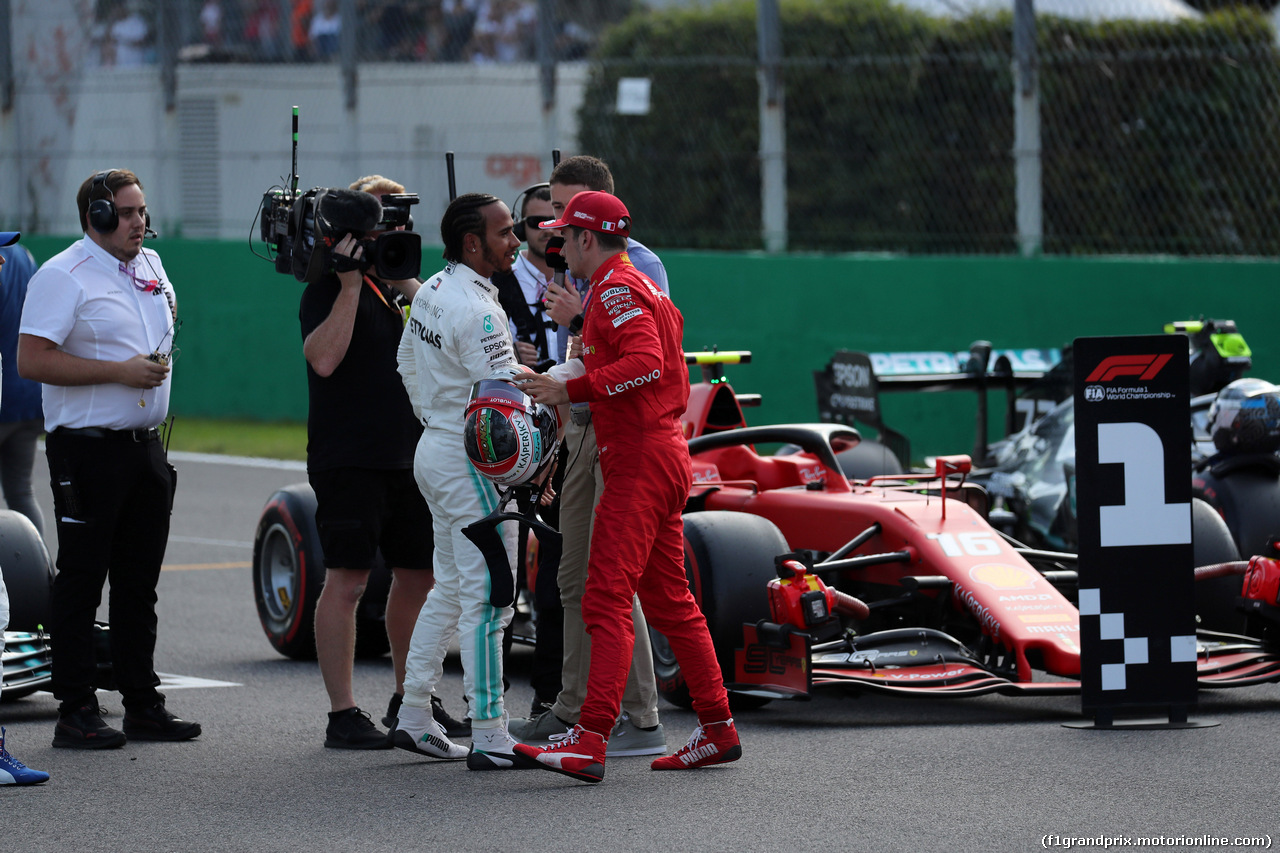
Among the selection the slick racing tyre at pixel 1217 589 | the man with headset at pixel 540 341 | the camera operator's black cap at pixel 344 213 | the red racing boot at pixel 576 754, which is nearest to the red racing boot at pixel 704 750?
the red racing boot at pixel 576 754

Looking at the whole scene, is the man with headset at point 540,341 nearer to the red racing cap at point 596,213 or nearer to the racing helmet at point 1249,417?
the red racing cap at point 596,213

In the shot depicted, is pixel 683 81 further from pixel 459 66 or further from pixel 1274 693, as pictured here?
pixel 1274 693

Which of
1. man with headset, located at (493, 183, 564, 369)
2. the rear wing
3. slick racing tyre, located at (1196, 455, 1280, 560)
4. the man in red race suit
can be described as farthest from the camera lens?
slick racing tyre, located at (1196, 455, 1280, 560)

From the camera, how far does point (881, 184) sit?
14781mm

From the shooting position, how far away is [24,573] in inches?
269

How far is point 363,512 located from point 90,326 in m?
1.11

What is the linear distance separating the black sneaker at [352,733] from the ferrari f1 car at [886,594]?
121 cm

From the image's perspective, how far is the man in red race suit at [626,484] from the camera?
17.5 feet

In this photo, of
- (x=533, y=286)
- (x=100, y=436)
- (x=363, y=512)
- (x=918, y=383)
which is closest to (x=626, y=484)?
(x=363, y=512)

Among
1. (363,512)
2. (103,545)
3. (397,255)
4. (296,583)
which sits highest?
(397,255)

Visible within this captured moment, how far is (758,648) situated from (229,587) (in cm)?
439

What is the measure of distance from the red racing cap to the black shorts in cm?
116

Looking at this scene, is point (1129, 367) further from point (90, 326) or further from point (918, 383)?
point (90, 326)

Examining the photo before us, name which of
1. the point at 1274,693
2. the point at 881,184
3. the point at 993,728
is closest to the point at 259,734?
the point at 993,728
